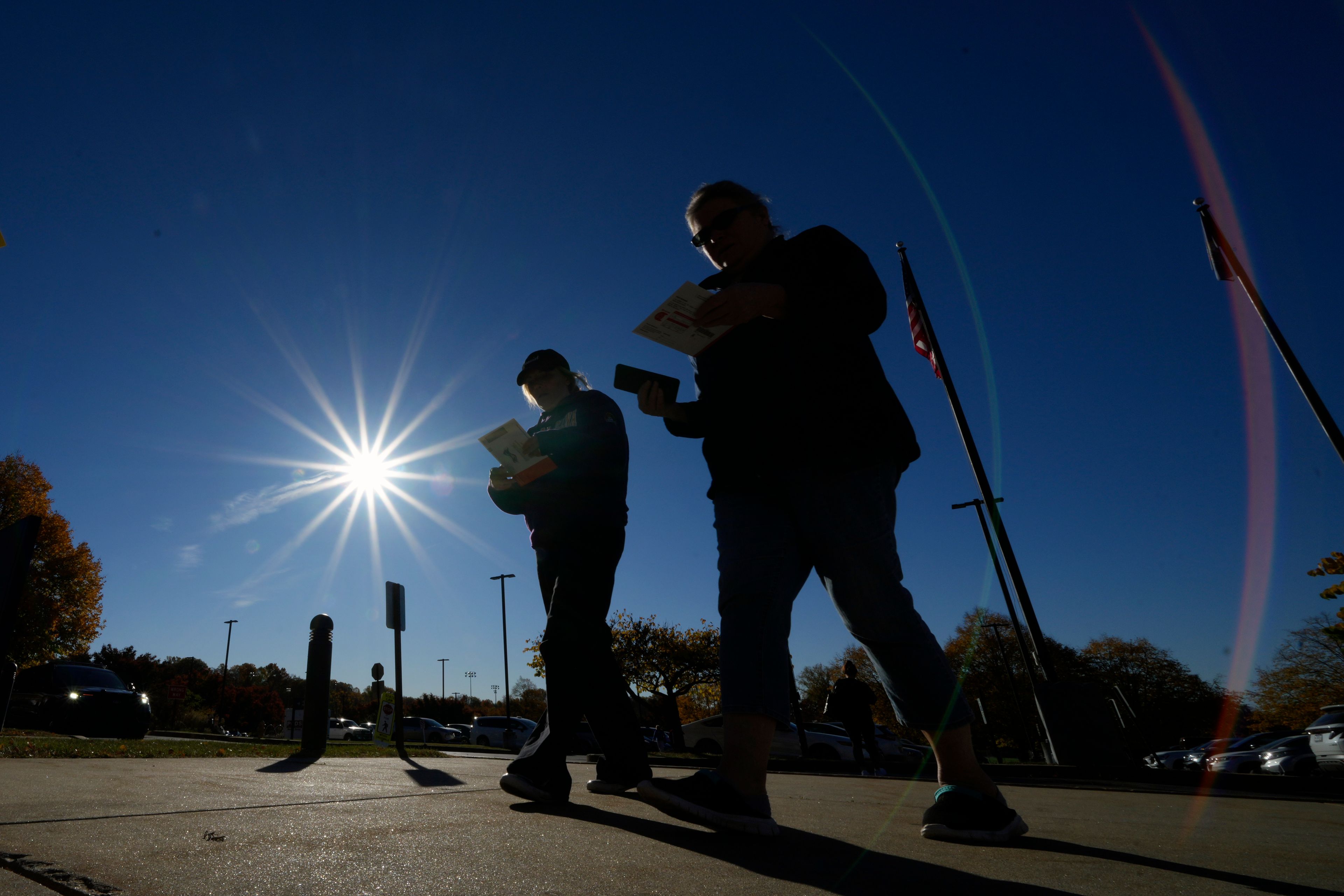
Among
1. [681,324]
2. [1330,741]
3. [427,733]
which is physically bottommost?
[427,733]

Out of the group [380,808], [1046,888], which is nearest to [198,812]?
[380,808]

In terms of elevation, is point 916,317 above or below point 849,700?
above

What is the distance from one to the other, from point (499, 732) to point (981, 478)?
102 feet

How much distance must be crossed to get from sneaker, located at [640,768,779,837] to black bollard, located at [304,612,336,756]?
6.08 m

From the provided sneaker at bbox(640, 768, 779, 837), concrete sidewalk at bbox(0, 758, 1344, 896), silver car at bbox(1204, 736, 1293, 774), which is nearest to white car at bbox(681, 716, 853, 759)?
silver car at bbox(1204, 736, 1293, 774)

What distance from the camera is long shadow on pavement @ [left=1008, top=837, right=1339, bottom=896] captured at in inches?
44.4

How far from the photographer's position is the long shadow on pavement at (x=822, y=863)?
111 cm

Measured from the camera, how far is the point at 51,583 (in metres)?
27.1

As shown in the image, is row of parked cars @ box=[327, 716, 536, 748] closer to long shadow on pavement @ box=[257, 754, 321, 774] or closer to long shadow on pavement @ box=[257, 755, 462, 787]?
long shadow on pavement @ box=[257, 754, 321, 774]

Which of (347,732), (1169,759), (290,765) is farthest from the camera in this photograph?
(347,732)

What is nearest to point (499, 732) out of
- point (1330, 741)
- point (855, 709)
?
point (855, 709)

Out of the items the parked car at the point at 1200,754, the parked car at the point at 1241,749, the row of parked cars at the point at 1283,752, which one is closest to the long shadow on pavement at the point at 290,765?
the row of parked cars at the point at 1283,752

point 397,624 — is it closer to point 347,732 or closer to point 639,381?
point 639,381

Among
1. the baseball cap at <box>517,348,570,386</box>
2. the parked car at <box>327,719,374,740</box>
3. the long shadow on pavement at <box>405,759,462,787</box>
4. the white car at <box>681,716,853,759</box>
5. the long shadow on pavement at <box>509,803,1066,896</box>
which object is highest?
the baseball cap at <box>517,348,570,386</box>
